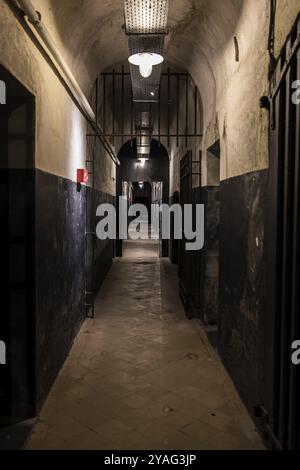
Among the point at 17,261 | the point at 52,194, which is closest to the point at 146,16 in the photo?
the point at 52,194

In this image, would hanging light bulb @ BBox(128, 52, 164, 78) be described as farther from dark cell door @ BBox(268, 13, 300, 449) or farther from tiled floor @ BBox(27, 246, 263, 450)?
tiled floor @ BBox(27, 246, 263, 450)

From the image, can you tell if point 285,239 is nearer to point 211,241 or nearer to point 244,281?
point 244,281

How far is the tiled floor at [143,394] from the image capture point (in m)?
3.03

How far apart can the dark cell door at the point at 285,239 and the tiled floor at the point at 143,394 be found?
2.20 ft

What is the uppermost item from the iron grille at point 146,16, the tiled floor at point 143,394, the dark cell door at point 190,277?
the iron grille at point 146,16

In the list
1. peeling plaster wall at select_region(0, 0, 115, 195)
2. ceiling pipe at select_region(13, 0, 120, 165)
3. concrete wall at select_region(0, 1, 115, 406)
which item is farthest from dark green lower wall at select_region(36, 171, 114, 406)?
ceiling pipe at select_region(13, 0, 120, 165)

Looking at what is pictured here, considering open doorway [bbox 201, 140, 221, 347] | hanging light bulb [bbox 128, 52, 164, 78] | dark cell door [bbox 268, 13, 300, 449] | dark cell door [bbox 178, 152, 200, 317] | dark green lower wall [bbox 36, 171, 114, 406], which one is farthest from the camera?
dark cell door [bbox 178, 152, 200, 317]

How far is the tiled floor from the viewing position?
9.95 ft

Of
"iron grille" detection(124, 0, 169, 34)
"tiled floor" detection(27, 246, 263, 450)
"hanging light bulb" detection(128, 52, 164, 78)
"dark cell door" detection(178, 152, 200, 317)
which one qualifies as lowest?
"tiled floor" detection(27, 246, 263, 450)

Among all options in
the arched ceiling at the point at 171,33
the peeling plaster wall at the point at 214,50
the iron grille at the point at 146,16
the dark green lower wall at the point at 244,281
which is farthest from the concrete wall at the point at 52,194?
the dark green lower wall at the point at 244,281

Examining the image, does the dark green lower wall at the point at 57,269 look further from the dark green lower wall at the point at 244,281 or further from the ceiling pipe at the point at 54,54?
the dark green lower wall at the point at 244,281

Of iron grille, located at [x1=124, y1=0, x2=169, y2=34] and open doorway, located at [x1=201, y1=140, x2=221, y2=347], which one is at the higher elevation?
iron grille, located at [x1=124, y1=0, x2=169, y2=34]

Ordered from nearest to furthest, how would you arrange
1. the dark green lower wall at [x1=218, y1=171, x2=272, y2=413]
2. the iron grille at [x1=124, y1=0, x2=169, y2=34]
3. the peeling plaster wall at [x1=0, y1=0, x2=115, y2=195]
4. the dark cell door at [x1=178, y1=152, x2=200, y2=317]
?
the peeling plaster wall at [x1=0, y1=0, x2=115, y2=195] < the dark green lower wall at [x1=218, y1=171, x2=272, y2=413] < the iron grille at [x1=124, y1=0, x2=169, y2=34] < the dark cell door at [x1=178, y1=152, x2=200, y2=317]

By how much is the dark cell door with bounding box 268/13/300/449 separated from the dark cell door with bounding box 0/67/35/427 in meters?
1.86
